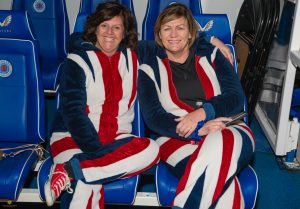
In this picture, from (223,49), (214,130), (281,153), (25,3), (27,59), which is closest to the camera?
(214,130)

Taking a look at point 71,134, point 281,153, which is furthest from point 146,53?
point 281,153

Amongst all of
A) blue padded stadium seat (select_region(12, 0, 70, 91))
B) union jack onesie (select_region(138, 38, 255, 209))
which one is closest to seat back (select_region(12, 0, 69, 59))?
blue padded stadium seat (select_region(12, 0, 70, 91))

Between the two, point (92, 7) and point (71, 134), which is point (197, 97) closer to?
point (71, 134)

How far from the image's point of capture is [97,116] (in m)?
1.76

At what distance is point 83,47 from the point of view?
5.87ft

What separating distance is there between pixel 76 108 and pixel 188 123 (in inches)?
19.5

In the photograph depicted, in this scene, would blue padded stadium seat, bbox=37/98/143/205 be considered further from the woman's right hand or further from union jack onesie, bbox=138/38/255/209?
the woman's right hand

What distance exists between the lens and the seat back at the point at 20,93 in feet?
5.86

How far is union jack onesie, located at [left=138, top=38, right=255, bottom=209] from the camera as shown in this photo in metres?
1.46

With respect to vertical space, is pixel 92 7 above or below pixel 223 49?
above

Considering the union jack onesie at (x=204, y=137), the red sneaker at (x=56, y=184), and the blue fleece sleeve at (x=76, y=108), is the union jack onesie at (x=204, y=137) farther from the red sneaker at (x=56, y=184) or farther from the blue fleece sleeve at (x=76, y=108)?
the red sneaker at (x=56, y=184)

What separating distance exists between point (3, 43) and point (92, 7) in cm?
110

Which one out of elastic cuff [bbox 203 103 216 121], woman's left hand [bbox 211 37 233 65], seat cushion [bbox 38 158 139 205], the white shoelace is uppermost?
woman's left hand [bbox 211 37 233 65]

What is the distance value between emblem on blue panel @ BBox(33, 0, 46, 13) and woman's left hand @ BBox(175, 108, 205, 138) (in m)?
1.91
